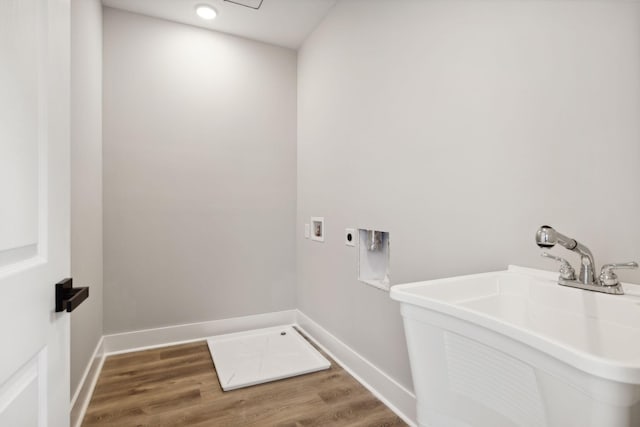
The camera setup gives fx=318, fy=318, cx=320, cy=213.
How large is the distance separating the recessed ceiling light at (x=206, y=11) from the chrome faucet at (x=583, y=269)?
2541mm

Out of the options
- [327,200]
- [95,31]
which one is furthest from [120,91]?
[327,200]

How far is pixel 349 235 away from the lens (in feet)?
6.92

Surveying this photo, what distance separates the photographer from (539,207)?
3.52 ft

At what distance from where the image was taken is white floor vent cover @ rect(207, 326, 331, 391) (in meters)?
1.98

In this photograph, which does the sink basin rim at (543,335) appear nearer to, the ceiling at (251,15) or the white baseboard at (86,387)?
the white baseboard at (86,387)

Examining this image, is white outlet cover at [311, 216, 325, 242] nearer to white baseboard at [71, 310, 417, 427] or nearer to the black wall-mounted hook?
white baseboard at [71, 310, 417, 427]

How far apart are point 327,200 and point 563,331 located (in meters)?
1.70

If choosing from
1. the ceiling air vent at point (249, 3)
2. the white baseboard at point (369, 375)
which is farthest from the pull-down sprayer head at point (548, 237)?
the ceiling air vent at point (249, 3)

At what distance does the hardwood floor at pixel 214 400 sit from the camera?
1596 millimetres

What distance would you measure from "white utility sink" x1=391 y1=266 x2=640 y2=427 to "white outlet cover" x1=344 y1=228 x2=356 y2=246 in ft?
3.44

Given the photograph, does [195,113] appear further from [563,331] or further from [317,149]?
[563,331]

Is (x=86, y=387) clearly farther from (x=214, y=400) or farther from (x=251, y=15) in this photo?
(x=251, y=15)

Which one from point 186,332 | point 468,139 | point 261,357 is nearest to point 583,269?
point 468,139

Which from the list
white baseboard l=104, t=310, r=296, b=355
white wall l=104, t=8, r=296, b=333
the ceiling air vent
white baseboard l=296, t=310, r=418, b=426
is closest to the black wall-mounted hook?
white baseboard l=296, t=310, r=418, b=426
